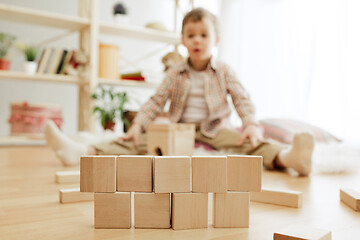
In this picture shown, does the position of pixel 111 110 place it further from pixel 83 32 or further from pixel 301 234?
pixel 301 234

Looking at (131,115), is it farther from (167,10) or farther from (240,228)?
(240,228)

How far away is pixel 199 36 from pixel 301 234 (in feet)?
3.60

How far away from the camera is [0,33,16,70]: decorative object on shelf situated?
6.78 ft

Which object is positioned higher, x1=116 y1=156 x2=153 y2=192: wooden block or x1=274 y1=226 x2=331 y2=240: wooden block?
x1=116 y1=156 x2=153 y2=192: wooden block

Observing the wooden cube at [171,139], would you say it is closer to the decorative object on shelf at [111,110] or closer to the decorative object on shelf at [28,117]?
the decorative object on shelf at [111,110]

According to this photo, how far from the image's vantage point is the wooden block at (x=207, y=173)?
56 cm

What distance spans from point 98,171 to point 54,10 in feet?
7.64

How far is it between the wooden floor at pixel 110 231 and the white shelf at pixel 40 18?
50.0 inches

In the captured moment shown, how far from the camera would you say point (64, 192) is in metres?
0.73

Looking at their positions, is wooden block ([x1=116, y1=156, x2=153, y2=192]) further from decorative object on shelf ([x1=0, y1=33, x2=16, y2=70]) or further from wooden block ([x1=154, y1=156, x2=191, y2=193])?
decorative object on shelf ([x1=0, y1=33, x2=16, y2=70])

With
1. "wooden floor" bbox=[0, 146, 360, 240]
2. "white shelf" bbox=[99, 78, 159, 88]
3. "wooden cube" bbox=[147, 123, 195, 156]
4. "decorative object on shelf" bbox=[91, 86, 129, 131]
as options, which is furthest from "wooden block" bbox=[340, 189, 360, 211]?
"white shelf" bbox=[99, 78, 159, 88]

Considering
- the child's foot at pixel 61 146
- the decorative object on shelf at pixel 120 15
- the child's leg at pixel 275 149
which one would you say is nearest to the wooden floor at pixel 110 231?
the child's leg at pixel 275 149

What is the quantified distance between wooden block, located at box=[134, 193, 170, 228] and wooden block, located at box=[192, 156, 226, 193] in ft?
0.18

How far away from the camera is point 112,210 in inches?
22.3
